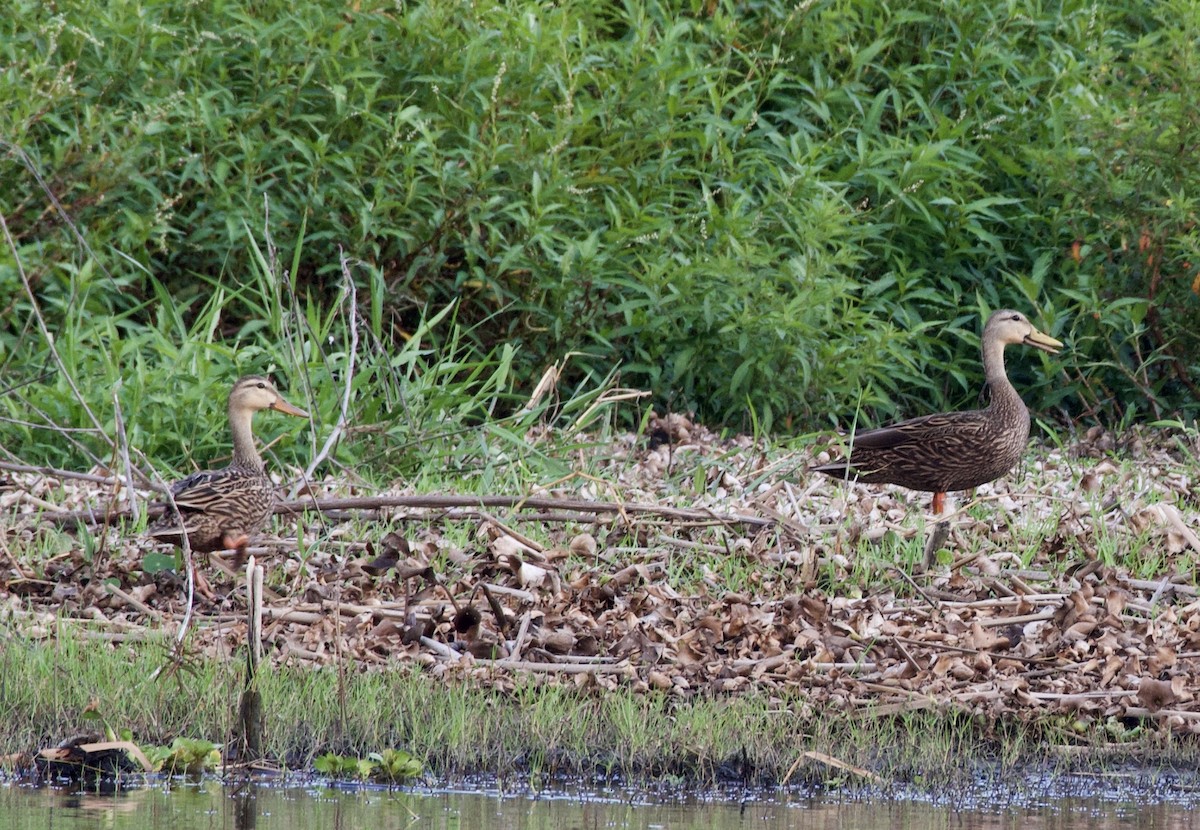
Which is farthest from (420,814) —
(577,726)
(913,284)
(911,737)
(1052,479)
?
(913,284)

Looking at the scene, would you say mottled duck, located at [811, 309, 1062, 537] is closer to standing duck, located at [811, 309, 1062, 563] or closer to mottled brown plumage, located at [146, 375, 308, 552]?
standing duck, located at [811, 309, 1062, 563]

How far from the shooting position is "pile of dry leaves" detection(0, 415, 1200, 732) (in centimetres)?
584

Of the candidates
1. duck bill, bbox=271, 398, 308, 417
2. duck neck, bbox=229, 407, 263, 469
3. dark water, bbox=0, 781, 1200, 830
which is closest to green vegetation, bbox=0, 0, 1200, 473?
duck bill, bbox=271, 398, 308, 417

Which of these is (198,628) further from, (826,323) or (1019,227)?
(1019,227)

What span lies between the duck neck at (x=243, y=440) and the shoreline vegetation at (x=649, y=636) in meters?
0.27

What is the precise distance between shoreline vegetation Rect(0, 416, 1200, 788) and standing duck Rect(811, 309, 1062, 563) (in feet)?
0.56

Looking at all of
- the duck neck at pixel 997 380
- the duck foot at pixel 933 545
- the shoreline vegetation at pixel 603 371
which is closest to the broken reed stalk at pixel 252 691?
the shoreline vegetation at pixel 603 371

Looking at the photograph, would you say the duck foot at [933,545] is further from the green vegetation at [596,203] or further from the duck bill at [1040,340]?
the green vegetation at [596,203]

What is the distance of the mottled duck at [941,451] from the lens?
825cm

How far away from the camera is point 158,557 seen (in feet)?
22.4

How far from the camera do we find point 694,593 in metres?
6.75

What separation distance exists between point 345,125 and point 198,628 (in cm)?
494

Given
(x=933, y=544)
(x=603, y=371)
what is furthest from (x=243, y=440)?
(x=603, y=371)

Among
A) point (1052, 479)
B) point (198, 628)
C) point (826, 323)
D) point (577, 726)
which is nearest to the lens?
point (577, 726)
